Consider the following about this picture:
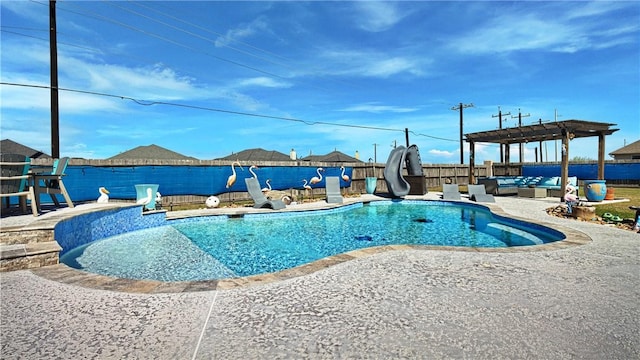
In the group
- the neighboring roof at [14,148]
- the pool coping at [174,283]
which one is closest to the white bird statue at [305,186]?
the neighboring roof at [14,148]

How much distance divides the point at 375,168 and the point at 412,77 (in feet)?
26.3

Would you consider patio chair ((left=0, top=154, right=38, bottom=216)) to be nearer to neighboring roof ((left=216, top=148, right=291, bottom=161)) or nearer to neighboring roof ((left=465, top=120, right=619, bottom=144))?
neighboring roof ((left=216, top=148, right=291, bottom=161))

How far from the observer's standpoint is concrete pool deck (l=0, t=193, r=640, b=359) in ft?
6.99

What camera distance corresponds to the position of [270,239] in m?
7.59

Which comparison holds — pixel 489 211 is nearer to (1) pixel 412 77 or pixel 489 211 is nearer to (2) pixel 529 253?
(2) pixel 529 253

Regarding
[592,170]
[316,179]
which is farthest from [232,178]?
[592,170]

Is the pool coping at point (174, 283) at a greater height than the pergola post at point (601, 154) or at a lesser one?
lesser

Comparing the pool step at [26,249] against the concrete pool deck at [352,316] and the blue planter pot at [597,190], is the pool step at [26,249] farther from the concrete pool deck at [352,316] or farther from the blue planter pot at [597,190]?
the blue planter pot at [597,190]

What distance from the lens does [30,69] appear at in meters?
11.2

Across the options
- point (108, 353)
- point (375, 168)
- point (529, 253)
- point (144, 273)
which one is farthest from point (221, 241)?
point (375, 168)

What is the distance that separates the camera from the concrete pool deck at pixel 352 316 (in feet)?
6.99

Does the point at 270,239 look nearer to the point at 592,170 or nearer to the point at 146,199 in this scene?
the point at 146,199

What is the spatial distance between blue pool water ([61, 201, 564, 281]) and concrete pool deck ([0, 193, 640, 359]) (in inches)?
70.4

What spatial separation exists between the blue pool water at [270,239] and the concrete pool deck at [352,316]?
179cm
